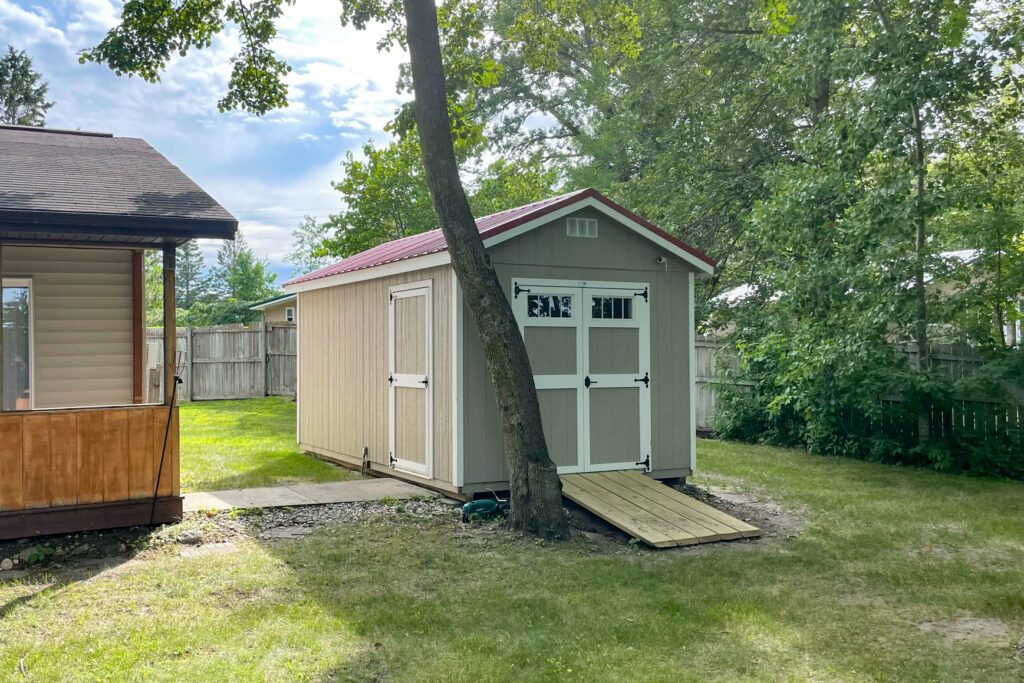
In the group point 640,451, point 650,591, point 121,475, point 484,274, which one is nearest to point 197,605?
point 121,475

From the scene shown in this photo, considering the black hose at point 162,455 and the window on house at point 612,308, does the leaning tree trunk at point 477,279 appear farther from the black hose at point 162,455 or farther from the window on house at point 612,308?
the black hose at point 162,455

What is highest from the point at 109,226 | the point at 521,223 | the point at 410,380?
the point at 521,223

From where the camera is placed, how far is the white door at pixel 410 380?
26.8 feet

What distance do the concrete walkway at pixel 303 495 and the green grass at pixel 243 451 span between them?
493 mm

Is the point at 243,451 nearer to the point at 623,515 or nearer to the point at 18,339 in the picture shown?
the point at 18,339

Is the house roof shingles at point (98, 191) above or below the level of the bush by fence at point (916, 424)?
above

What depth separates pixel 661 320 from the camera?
8.70 metres

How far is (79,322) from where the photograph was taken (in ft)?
27.5

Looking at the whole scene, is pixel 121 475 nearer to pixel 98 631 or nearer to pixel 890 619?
pixel 98 631

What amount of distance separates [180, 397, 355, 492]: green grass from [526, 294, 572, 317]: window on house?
9.84 feet

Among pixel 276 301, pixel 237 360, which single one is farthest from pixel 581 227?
pixel 276 301

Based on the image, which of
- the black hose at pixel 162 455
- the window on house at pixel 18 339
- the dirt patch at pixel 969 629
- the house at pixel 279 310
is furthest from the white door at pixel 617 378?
the house at pixel 279 310

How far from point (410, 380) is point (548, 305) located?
5.08 feet

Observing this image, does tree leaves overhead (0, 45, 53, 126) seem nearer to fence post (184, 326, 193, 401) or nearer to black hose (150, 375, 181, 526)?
fence post (184, 326, 193, 401)
